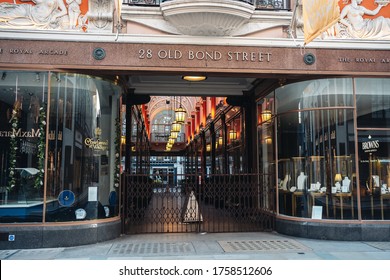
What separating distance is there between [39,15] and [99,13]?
144 cm

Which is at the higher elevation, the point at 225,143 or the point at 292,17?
the point at 292,17

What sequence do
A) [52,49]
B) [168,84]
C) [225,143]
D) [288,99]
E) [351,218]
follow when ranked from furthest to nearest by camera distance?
[225,143], [168,84], [288,99], [351,218], [52,49]

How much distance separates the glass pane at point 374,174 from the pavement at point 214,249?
0.93 metres

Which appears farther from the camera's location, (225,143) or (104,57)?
(225,143)

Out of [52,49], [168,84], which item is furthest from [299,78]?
[52,49]

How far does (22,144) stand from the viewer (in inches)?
344

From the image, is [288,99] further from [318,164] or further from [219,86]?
[219,86]

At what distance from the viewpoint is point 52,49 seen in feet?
28.8

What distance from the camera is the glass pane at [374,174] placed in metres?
9.50

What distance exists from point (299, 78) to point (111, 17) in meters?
5.18

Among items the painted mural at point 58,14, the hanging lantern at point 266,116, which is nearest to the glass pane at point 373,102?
the hanging lantern at point 266,116

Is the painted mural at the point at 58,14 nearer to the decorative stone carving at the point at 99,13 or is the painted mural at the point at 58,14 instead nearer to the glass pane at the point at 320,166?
the decorative stone carving at the point at 99,13

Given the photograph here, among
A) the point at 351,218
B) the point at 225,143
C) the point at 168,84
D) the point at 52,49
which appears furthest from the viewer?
the point at 225,143

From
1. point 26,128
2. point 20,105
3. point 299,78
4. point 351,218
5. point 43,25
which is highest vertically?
point 43,25
